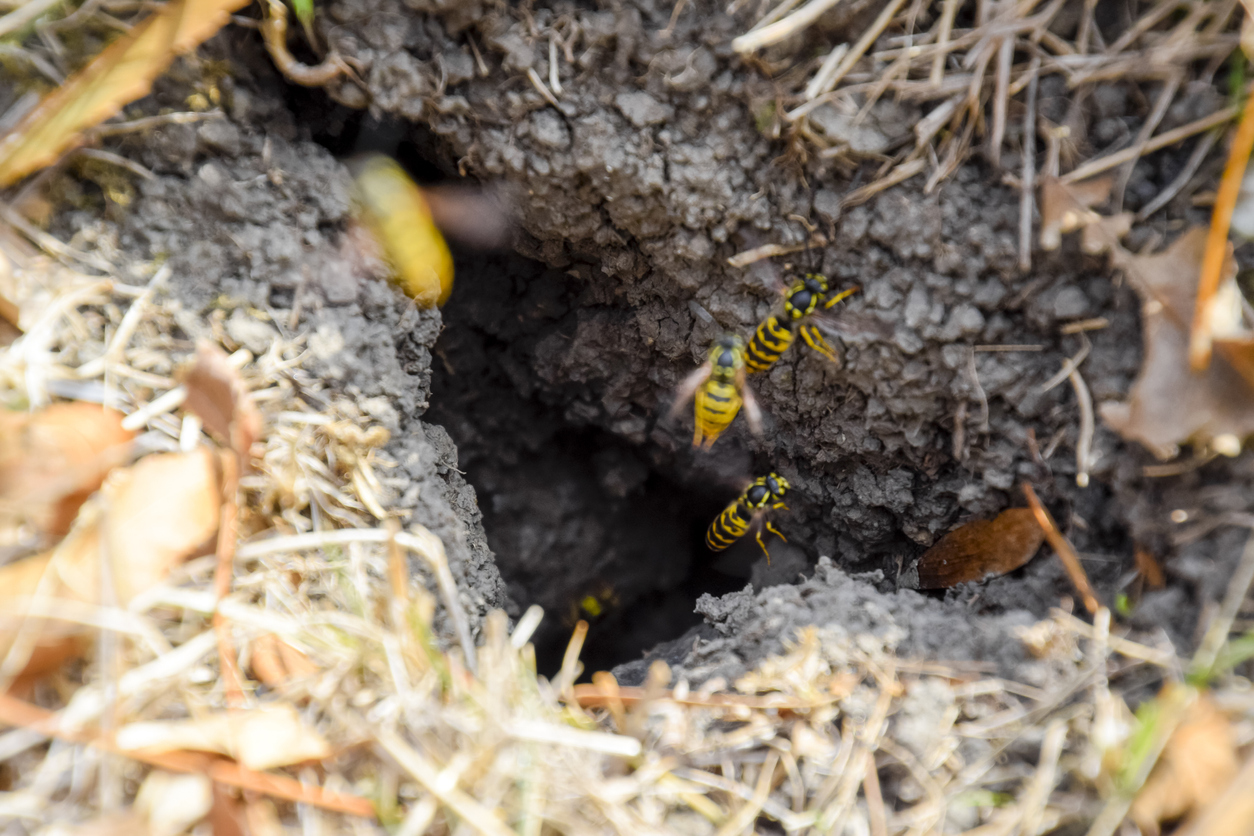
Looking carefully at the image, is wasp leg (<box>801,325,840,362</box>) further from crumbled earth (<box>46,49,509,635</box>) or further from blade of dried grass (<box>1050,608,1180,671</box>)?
crumbled earth (<box>46,49,509,635</box>)

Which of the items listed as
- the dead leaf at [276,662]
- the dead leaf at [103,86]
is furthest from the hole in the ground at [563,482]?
the dead leaf at [276,662]

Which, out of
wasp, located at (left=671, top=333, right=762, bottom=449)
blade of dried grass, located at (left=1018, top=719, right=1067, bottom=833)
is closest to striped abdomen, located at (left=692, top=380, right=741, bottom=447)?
wasp, located at (left=671, top=333, right=762, bottom=449)

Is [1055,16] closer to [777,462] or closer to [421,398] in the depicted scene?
[777,462]

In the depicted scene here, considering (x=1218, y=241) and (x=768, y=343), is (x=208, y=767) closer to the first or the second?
(x=768, y=343)

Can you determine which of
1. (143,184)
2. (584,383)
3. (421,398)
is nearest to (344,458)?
(421,398)

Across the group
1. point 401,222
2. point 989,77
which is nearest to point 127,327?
point 401,222
